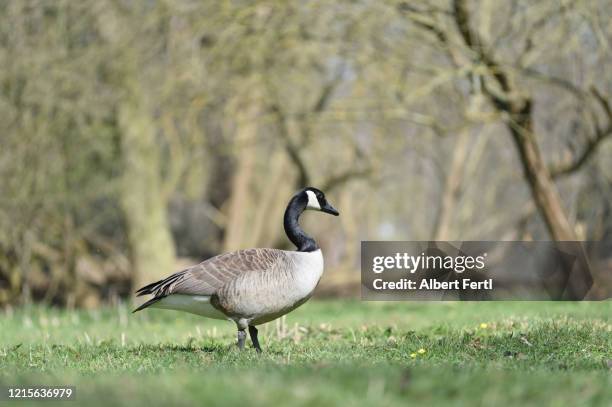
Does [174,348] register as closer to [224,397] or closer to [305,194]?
[305,194]

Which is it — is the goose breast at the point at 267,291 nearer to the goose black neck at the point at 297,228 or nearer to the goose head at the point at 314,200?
the goose black neck at the point at 297,228

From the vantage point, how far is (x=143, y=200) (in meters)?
21.2

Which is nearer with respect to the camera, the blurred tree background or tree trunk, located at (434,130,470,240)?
the blurred tree background

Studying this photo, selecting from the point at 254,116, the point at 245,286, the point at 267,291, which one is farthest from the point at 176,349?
the point at 254,116

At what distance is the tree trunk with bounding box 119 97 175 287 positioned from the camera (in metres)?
20.9

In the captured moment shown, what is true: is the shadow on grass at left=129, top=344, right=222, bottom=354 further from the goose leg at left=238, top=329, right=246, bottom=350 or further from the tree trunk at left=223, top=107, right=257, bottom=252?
the tree trunk at left=223, top=107, right=257, bottom=252

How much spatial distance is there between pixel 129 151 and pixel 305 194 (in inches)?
476

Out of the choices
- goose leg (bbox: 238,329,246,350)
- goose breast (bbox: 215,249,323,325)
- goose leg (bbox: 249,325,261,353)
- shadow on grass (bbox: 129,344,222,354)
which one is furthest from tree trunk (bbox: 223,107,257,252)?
goose breast (bbox: 215,249,323,325)

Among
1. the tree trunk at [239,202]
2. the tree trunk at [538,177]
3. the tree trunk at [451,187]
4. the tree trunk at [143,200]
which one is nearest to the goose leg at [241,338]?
the tree trunk at [538,177]

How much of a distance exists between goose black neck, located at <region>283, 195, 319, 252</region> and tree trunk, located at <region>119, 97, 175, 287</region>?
11.7 m

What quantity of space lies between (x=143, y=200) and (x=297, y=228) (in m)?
12.4

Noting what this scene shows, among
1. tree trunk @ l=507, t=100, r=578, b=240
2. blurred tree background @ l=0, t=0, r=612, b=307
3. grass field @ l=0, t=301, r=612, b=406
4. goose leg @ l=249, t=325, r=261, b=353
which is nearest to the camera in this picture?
grass field @ l=0, t=301, r=612, b=406

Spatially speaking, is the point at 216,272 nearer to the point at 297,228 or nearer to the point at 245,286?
the point at 245,286

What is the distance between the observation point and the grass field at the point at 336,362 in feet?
15.6
